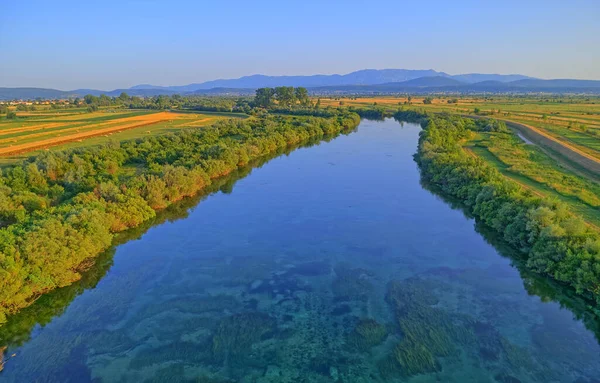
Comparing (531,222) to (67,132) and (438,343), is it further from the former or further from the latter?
(67,132)

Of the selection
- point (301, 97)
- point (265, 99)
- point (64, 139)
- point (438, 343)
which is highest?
point (301, 97)

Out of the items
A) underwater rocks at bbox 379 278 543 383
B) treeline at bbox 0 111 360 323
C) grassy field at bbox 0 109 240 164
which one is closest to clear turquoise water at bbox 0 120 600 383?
underwater rocks at bbox 379 278 543 383

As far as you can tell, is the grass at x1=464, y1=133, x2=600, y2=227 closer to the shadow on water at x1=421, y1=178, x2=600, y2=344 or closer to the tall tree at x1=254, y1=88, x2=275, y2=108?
the shadow on water at x1=421, y1=178, x2=600, y2=344

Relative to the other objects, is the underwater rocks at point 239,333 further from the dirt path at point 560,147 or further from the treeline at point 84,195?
the dirt path at point 560,147

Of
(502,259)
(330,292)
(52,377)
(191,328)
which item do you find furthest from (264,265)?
(502,259)

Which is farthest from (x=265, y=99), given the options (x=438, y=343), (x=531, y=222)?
(x=438, y=343)

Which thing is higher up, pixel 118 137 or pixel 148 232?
pixel 118 137

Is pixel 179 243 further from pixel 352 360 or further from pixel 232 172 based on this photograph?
pixel 232 172
